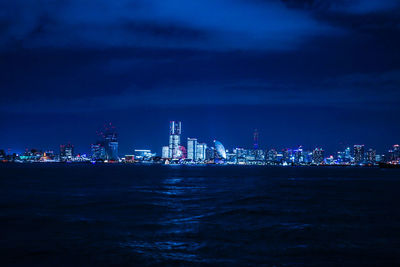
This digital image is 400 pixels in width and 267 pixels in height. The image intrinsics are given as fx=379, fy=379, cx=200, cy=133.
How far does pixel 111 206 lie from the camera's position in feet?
123

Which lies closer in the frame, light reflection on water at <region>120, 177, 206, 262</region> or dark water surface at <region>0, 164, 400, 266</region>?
dark water surface at <region>0, 164, 400, 266</region>

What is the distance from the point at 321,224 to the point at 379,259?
9.61 m

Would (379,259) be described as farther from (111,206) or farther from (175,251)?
(111,206)

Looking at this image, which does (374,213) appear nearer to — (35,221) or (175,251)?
(175,251)

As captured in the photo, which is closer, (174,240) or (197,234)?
(174,240)

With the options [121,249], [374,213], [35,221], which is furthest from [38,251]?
[374,213]

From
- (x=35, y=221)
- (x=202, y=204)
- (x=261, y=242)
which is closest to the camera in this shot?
(x=261, y=242)

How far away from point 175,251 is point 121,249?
2861 millimetres

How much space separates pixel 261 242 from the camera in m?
21.8

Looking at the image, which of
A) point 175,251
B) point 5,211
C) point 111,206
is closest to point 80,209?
point 111,206

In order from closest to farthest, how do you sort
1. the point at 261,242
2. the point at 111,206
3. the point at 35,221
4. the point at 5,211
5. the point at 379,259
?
the point at 379,259
the point at 261,242
the point at 35,221
the point at 5,211
the point at 111,206

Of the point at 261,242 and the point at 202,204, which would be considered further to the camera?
→ the point at 202,204

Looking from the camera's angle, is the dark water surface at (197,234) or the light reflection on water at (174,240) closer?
the dark water surface at (197,234)

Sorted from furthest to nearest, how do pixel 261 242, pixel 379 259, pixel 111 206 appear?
pixel 111 206 → pixel 261 242 → pixel 379 259
